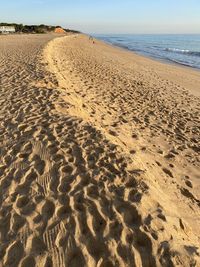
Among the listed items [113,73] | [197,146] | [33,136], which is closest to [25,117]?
[33,136]

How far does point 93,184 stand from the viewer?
567cm

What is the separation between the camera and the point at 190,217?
18.1 ft

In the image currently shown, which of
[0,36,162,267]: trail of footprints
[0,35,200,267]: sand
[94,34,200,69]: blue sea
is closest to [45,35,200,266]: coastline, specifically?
[0,35,200,267]: sand

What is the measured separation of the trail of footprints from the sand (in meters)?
0.02

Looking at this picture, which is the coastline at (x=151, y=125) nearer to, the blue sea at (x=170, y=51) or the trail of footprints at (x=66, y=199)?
the trail of footprints at (x=66, y=199)

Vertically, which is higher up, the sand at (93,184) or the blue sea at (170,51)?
the sand at (93,184)

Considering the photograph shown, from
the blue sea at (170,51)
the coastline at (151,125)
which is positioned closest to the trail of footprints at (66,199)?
the coastline at (151,125)

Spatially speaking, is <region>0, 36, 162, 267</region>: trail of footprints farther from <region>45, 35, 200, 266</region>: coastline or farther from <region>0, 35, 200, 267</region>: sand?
<region>45, 35, 200, 266</region>: coastline

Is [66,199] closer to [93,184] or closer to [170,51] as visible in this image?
[93,184]

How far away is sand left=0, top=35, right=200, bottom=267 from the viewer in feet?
14.3

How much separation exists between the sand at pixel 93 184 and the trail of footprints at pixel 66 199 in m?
0.02

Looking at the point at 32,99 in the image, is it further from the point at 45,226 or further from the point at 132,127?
the point at 45,226

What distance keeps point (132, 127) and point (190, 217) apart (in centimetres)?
476

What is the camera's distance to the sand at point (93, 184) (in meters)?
4.35
